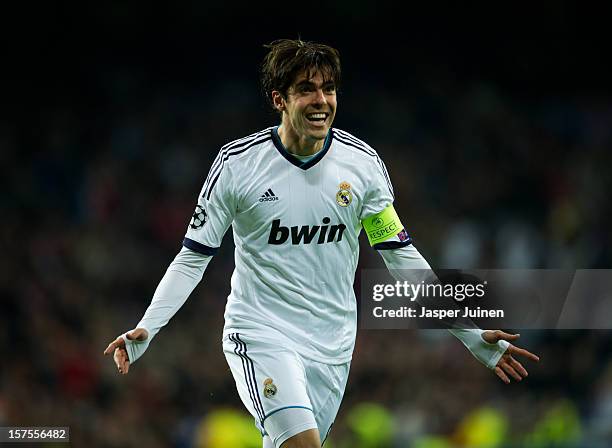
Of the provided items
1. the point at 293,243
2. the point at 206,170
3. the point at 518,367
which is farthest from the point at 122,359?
the point at 206,170

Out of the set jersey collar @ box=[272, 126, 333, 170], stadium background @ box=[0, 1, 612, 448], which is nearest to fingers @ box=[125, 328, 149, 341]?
jersey collar @ box=[272, 126, 333, 170]

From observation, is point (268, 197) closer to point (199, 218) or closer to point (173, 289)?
point (199, 218)

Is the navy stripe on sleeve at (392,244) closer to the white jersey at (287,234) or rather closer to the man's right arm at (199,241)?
the white jersey at (287,234)

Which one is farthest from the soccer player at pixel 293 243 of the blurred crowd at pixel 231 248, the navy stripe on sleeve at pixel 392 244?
the blurred crowd at pixel 231 248

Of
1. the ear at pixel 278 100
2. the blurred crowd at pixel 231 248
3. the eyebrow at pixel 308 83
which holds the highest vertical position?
the eyebrow at pixel 308 83

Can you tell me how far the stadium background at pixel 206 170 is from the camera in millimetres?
10125

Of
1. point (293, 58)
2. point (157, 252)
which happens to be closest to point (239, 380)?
point (293, 58)

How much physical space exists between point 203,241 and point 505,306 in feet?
12.5

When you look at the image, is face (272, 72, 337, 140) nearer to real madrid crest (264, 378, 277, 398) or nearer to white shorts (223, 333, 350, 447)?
white shorts (223, 333, 350, 447)

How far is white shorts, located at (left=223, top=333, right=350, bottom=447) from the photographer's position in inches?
193

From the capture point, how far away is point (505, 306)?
8.45 meters

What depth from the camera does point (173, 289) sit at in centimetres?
518

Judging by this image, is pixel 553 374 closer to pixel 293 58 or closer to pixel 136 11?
pixel 293 58

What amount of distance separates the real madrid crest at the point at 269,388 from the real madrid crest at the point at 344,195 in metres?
0.86
